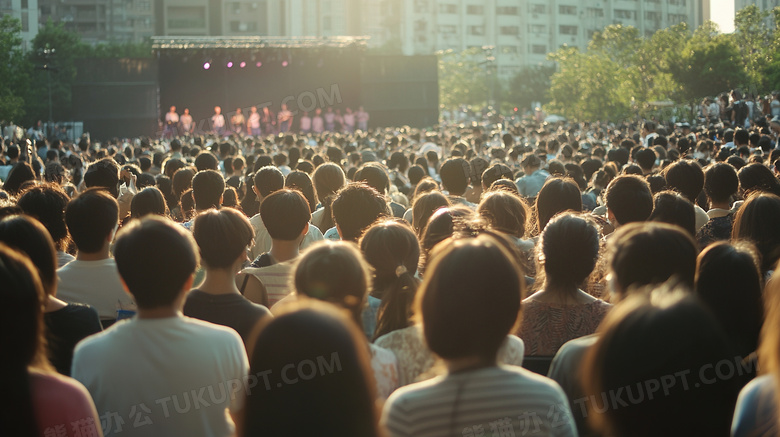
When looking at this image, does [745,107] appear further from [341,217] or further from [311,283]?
[311,283]

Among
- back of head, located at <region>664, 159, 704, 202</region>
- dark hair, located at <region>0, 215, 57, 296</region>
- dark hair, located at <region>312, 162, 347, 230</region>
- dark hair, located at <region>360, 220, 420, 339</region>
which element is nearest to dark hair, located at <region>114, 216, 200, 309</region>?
dark hair, located at <region>0, 215, 57, 296</region>

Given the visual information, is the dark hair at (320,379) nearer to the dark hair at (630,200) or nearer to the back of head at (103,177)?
the dark hair at (630,200)

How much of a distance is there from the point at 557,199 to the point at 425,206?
79 cm

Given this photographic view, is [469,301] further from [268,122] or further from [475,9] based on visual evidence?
[475,9]

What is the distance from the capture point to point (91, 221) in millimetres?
4715

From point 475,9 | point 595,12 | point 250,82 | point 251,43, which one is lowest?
point 250,82

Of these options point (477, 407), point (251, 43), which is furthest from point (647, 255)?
point (251, 43)

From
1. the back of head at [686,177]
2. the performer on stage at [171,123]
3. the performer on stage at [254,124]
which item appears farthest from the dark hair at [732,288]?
the performer on stage at [254,124]

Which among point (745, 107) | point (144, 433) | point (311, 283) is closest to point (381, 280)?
point (311, 283)

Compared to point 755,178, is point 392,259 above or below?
below

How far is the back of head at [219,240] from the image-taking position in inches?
163

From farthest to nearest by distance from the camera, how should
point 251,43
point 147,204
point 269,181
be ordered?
point 251,43
point 269,181
point 147,204

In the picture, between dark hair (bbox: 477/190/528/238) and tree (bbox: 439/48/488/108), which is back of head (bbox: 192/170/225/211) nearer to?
dark hair (bbox: 477/190/528/238)

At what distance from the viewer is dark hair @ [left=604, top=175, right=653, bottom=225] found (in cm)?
578
